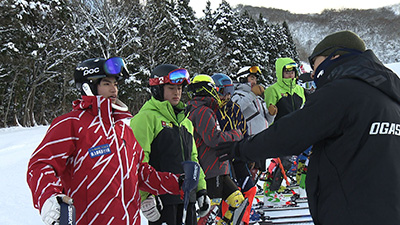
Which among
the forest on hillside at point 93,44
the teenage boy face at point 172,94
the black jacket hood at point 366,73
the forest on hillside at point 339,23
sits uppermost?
the forest on hillside at point 339,23

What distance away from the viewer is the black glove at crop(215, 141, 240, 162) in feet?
6.86

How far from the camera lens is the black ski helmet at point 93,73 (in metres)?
2.36

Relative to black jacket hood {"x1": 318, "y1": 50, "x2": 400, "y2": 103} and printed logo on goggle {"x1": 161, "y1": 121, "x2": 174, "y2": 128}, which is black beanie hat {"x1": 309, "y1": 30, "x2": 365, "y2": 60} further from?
printed logo on goggle {"x1": 161, "y1": 121, "x2": 174, "y2": 128}

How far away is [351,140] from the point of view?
5.31 ft

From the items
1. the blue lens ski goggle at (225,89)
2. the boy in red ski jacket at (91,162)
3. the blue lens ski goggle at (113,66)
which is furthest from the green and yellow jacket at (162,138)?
the blue lens ski goggle at (225,89)

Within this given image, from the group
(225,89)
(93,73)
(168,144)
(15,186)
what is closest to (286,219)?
(225,89)

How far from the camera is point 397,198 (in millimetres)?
1559

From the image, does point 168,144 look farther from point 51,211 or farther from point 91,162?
point 51,211

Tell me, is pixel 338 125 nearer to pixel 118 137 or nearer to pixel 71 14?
pixel 118 137

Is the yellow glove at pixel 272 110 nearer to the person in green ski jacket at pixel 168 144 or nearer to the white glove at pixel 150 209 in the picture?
the person in green ski jacket at pixel 168 144

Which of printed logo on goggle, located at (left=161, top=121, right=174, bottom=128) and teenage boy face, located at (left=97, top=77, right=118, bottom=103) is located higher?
teenage boy face, located at (left=97, top=77, right=118, bottom=103)

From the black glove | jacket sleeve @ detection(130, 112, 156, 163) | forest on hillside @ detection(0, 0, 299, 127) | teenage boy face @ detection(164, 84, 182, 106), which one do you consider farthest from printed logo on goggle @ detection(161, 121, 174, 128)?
forest on hillside @ detection(0, 0, 299, 127)

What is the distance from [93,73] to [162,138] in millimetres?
911

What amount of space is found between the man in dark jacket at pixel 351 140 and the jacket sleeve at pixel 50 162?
1205mm
